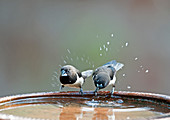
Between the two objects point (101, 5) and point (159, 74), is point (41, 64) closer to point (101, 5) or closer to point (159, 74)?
point (101, 5)

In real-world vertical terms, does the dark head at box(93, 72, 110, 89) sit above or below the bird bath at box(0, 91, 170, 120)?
above

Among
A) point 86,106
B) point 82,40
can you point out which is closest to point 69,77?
point 86,106

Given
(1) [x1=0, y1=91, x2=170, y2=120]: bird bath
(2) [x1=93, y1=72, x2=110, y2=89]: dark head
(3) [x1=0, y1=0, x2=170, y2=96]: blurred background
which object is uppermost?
(3) [x1=0, y1=0, x2=170, y2=96]: blurred background

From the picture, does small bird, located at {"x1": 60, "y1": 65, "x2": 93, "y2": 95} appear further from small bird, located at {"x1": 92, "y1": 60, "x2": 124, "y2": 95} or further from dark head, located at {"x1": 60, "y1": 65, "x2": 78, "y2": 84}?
small bird, located at {"x1": 92, "y1": 60, "x2": 124, "y2": 95}

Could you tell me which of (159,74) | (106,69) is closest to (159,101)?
(106,69)

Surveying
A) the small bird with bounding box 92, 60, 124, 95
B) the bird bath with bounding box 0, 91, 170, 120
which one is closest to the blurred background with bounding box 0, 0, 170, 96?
the small bird with bounding box 92, 60, 124, 95

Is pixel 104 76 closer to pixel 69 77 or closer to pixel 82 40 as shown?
pixel 69 77
